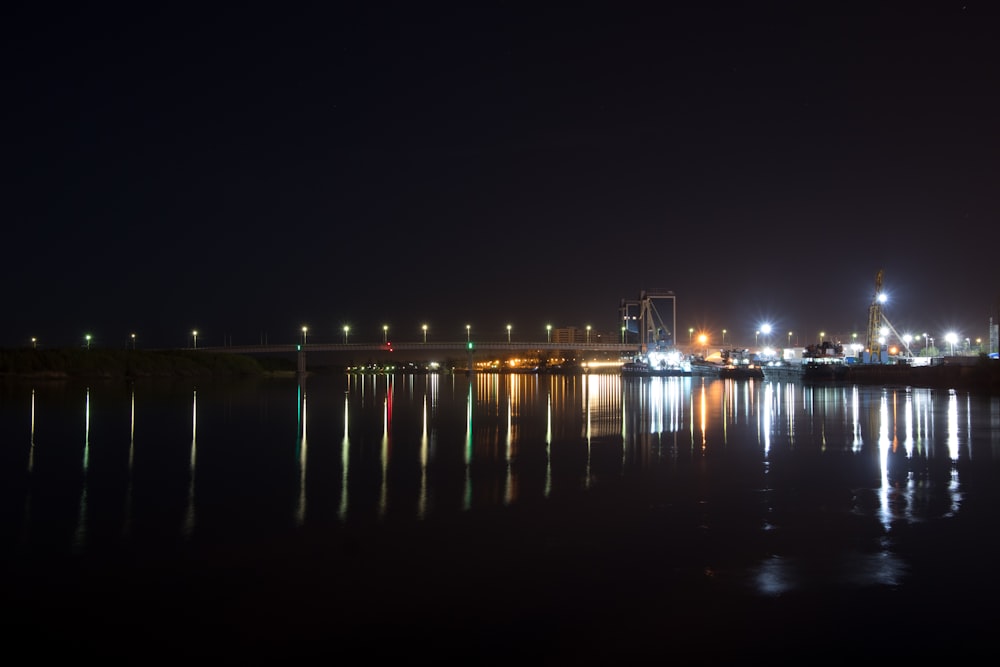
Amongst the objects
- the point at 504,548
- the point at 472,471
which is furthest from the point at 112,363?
the point at 504,548

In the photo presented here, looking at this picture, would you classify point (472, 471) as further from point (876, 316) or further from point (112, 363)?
point (876, 316)

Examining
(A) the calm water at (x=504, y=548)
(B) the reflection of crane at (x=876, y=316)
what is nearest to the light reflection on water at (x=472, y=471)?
(A) the calm water at (x=504, y=548)

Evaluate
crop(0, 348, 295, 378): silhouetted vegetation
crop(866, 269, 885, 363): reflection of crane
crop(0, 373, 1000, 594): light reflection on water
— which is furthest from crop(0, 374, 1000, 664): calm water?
crop(866, 269, 885, 363): reflection of crane

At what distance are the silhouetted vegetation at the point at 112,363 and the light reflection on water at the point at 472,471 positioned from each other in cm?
6102

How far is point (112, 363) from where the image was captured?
9000 cm

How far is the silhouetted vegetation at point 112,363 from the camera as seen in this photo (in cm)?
8344

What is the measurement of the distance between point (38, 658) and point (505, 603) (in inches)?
151

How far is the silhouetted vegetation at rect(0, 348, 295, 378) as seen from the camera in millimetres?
83438

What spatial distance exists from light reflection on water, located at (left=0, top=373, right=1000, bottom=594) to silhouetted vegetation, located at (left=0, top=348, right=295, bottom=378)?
61017 millimetres

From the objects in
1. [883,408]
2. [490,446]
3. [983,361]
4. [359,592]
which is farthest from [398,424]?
[983,361]

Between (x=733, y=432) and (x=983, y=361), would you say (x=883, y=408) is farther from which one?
(x=983, y=361)

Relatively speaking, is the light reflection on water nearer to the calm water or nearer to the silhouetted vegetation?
the calm water

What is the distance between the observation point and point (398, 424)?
26.8 metres

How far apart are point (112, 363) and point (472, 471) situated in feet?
280
